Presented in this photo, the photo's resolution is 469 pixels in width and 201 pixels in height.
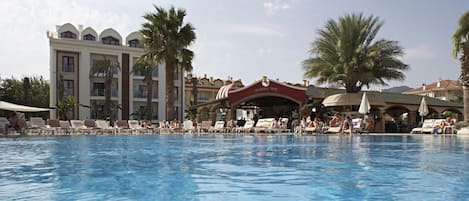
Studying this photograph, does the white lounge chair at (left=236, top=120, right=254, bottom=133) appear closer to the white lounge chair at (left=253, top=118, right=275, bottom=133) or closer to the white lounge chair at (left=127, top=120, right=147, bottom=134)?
the white lounge chair at (left=253, top=118, right=275, bottom=133)

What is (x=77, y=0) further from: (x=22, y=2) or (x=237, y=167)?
(x=237, y=167)

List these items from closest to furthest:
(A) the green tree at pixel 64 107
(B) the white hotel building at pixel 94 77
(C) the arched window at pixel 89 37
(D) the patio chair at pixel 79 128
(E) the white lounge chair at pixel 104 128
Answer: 1. (D) the patio chair at pixel 79 128
2. (E) the white lounge chair at pixel 104 128
3. (A) the green tree at pixel 64 107
4. (B) the white hotel building at pixel 94 77
5. (C) the arched window at pixel 89 37

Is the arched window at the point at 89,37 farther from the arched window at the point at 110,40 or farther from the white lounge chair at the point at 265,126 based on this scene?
the white lounge chair at the point at 265,126

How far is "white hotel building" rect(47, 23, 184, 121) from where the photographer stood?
134ft

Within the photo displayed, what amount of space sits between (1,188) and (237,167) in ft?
12.1

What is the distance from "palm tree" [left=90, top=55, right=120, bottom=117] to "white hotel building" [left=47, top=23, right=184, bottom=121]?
985 millimetres

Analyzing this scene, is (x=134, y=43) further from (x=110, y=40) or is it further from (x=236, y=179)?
(x=236, y=179)

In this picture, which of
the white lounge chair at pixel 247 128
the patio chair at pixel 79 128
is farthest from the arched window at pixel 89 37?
the white lounge chair at pixel 247 128

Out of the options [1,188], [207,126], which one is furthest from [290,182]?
[207,126]

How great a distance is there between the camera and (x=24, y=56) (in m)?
33.6

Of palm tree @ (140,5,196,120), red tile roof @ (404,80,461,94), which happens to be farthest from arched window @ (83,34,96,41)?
red tile roof @ (404,80,461,94)

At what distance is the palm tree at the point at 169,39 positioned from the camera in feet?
89.8

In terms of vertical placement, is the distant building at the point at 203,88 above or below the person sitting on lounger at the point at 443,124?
above

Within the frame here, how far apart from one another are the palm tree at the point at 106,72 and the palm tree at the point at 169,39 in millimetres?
13639
